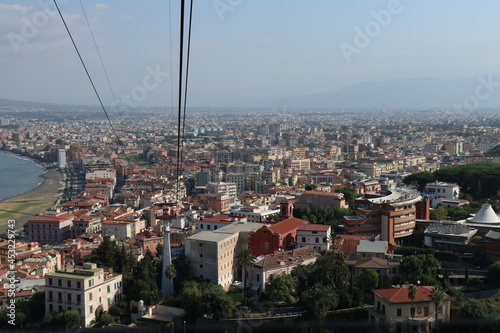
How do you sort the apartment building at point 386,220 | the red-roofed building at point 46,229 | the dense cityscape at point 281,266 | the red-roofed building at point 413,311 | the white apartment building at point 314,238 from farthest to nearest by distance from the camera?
the red-roofed building at point 46,229, the apartment building at point 386,220, the white apartment building at point 314,238, the dense cityscape at point 281,266, the red-roofed building at point 413,311

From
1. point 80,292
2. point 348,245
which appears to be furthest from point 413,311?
point 80,292

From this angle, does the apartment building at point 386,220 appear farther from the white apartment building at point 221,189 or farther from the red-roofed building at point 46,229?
the white apartment building at point 221,189

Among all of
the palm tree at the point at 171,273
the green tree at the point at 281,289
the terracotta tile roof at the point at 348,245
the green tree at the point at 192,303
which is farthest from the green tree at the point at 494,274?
the palm tree at the point at 171,273

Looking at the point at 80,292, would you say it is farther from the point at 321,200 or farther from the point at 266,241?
the point at 321,200

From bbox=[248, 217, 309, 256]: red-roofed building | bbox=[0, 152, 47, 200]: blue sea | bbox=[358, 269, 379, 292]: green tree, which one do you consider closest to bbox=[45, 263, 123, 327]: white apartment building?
bbox=[248, 217, 309, 256]: red-roofed building

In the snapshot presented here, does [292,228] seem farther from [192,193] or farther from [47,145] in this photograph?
[47,145]

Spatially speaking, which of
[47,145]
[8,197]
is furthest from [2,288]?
[47,145]
